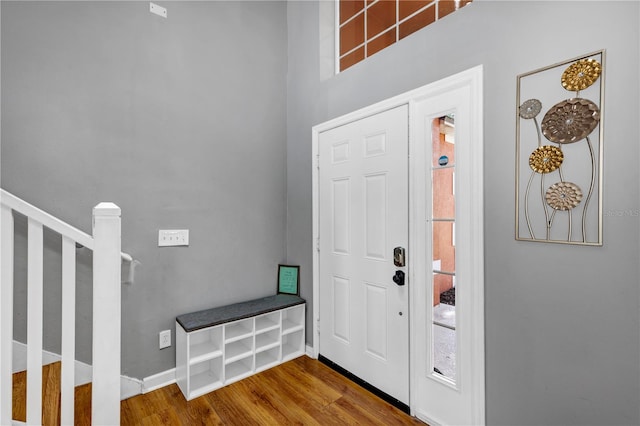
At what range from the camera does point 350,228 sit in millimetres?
2334

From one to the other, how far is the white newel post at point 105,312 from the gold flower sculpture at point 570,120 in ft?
6.12

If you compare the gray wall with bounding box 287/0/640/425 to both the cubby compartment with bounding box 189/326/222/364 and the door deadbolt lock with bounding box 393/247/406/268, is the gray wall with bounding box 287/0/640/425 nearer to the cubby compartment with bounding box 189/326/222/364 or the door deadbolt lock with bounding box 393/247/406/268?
the door deadbolt lock with bounding box 393/247/406/268

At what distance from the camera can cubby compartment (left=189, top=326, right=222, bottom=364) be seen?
2.18 meters

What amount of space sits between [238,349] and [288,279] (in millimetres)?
703

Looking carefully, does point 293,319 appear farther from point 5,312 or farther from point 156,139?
point 5,312

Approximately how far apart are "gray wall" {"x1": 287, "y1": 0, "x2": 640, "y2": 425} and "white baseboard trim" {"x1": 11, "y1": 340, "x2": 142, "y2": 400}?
222 centimetres

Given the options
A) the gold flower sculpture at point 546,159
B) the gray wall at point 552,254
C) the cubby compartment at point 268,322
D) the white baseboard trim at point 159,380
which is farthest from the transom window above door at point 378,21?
the white baseboard trim at point 159,380

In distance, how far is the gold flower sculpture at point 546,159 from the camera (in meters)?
1.35

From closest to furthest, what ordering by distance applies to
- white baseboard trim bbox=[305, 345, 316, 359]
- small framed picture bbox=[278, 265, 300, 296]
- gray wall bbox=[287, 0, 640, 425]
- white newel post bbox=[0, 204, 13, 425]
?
white newel post bbox=[0, 204, 13, 425], gray wall bbox=[287, 0, 640, 425], white baseboard trim bbox=[305, 345, 316, 359], small framed picture bbox=[278, 265, 300, 296]

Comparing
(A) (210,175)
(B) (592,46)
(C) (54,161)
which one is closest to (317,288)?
(A) (210,175)

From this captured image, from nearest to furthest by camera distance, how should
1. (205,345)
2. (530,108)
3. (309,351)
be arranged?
(530,108), (205,345), (309,351)

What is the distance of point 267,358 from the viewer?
2.56 m

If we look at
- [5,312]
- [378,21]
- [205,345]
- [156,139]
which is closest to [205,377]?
[205,345]

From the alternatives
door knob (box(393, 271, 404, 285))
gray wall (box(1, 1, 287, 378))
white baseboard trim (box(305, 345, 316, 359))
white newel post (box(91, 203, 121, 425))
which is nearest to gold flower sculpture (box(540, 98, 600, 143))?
door knob (box(393, 271, 404, 285))
